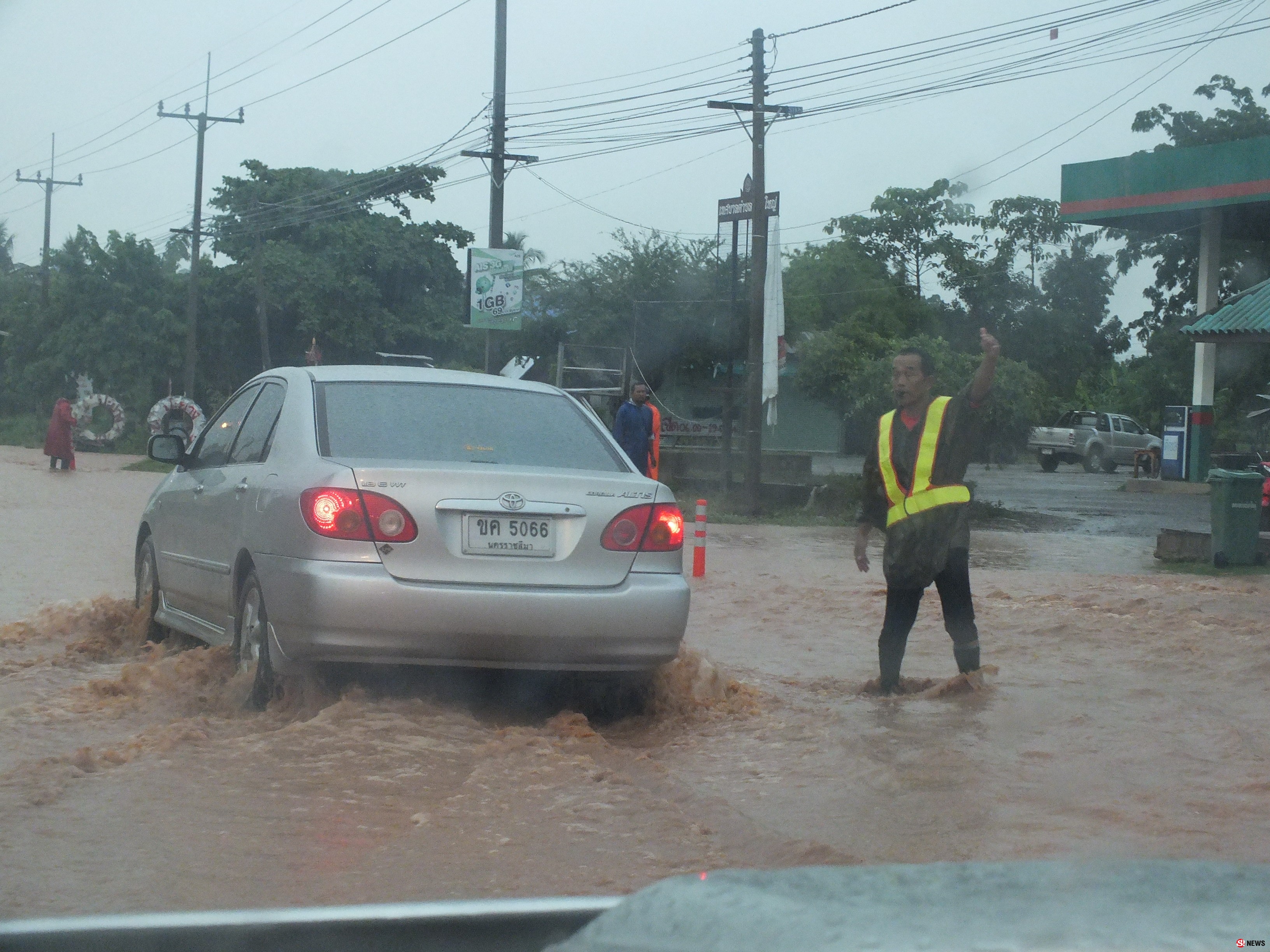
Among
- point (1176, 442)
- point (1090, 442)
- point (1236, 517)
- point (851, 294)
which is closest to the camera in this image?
point (1236, 517)

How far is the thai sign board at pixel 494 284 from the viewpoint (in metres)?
22.2

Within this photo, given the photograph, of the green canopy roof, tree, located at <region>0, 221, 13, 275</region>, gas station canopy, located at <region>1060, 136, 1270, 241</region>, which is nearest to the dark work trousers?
the green canopy roof

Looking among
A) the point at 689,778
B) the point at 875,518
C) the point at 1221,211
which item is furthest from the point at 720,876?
the point at 1221,211

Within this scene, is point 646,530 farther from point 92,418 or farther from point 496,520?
point 92,418

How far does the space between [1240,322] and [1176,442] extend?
5273 millimetres

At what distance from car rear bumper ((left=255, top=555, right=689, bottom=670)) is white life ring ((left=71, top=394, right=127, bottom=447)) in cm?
3880

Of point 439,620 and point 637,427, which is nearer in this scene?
point 439,620

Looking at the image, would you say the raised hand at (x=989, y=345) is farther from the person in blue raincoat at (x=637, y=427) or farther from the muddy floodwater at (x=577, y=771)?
the person in blue raincoat at (x=637, y=427)

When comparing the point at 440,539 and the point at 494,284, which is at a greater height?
the point at 494,284

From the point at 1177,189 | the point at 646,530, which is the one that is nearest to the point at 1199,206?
the point at 1177,189

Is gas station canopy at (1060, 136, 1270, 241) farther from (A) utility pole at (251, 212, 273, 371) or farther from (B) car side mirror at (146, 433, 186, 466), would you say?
(B) car side mirror at (146, 433, 186, 466)

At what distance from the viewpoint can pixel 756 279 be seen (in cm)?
2083

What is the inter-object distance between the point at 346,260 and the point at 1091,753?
4376 cm

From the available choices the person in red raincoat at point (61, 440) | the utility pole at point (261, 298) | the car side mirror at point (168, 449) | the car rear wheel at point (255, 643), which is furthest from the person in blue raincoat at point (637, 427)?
the utility pole at point (261, 298)
